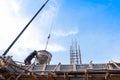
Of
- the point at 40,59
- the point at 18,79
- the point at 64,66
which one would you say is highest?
the point at 40,59

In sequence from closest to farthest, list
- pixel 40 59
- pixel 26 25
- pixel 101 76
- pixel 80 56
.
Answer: pixel 101 76
pixel 26 25
pixel 40 59
pixel 80 56

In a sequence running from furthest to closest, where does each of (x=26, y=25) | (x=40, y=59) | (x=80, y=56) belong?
(x=80, y=56) → (x=40, y=59) → (x=26, y=25)

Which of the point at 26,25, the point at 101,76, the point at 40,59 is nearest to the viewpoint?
the point at 101,76

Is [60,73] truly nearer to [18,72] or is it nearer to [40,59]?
[18,72]

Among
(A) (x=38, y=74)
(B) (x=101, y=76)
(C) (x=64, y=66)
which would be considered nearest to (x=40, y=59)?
(C) (x=64, y=66)

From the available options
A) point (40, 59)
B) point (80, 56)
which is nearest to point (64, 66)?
point (40, 59)

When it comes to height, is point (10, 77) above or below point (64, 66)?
below

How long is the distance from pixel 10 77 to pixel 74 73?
396 cm

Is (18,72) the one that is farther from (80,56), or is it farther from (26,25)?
(80,56)

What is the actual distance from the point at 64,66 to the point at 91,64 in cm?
191

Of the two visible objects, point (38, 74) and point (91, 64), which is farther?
point (91, 64)

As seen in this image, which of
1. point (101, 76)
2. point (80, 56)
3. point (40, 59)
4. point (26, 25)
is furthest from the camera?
point (80, 56)

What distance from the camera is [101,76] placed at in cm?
1305

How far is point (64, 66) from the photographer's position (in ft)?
49.9
